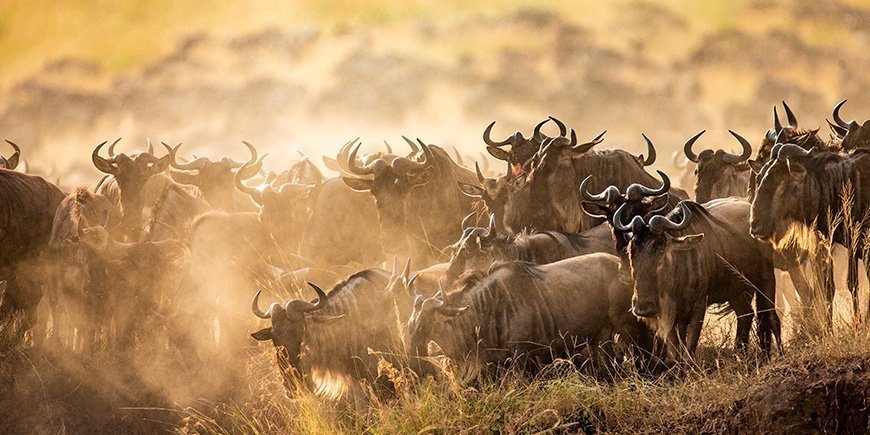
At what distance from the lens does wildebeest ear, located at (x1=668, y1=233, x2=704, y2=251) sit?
7.03 metres

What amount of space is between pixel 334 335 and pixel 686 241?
2.83m

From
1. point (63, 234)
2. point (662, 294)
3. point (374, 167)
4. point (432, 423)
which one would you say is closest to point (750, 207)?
point (662, 294)

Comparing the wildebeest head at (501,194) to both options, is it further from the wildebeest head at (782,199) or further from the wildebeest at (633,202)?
the wildebeest head at (782,199)

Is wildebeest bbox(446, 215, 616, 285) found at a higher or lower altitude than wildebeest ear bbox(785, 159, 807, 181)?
lower

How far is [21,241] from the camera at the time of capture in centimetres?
1192

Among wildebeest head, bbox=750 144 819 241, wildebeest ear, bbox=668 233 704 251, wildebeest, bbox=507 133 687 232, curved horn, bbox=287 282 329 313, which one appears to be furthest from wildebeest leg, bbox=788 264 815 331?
curved horn, bbox=287 282 329 313

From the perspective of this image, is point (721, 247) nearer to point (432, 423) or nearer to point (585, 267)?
point (585, 267)

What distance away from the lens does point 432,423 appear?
6.75 meters

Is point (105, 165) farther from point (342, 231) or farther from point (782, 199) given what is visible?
point (782, 199)

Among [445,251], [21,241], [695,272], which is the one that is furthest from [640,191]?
[21,241]

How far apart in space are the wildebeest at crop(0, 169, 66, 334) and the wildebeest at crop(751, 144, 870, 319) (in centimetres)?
825

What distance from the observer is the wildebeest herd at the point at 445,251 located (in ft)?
23.7

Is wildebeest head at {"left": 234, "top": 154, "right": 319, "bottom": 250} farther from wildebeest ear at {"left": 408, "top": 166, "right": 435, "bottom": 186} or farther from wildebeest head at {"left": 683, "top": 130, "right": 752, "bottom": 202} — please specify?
wildebeest head at {"left": 683, "top": 130, "right": 752, "bottom": 202}

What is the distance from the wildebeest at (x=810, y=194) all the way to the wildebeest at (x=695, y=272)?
36 cm
